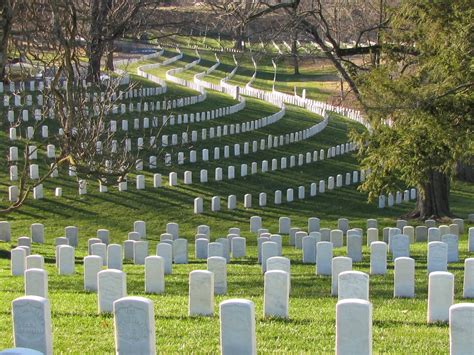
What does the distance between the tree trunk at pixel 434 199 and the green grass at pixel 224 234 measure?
0.92 meters

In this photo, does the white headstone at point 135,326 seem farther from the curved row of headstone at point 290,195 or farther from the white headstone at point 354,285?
the curved row of headstone at point 290,195

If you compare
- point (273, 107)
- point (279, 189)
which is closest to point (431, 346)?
point (279, 189)

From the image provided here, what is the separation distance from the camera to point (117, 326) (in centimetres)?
720

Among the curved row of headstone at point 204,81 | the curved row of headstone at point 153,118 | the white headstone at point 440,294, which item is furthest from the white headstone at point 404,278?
the curved row of headstone at point 204,81

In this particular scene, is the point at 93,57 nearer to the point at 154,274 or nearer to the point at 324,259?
the point at 154,274

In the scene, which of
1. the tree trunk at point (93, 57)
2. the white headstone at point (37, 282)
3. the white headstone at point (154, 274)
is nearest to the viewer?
the white headstone at point (37, 282)

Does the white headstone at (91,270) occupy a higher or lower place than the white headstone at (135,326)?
lower

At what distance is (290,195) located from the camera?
26.6 m

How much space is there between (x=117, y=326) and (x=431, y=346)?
Result: 3.32m

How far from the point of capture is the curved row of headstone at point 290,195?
971 inches

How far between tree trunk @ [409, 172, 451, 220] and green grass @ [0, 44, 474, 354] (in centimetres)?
92

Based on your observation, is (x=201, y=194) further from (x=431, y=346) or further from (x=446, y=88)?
(x=431, y=346)

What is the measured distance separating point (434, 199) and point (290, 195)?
4113mm

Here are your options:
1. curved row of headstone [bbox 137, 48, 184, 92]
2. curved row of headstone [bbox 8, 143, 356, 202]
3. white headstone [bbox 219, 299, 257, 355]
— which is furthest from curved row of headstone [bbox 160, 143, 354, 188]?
white headstone [bbox 219, 299, 257, 355]
